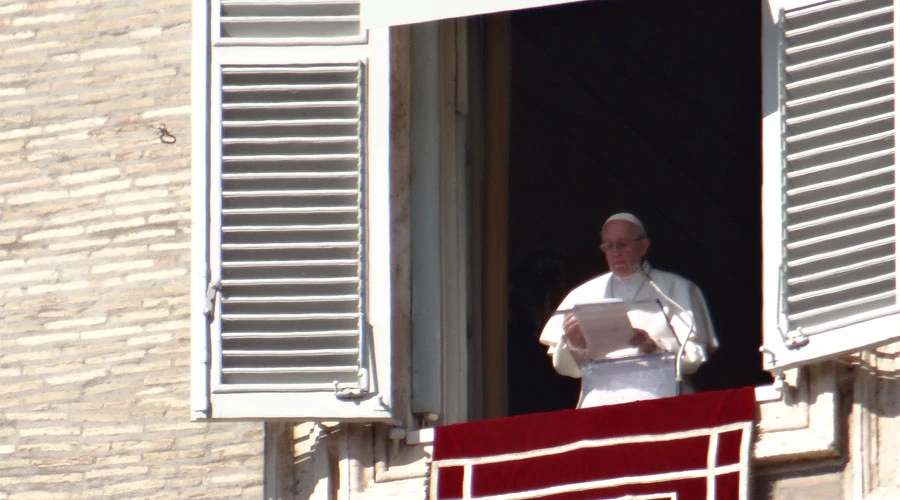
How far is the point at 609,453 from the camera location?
8227 millimetres

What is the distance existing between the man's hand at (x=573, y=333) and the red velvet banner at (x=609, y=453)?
45cm

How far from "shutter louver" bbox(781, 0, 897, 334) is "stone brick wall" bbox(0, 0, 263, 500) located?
2343mm

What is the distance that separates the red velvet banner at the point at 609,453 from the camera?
8086mm

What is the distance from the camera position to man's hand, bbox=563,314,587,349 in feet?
28.7

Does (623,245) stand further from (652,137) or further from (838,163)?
(652,137)

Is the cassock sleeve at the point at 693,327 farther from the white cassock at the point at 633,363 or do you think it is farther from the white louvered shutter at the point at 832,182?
the white louvered shutter at the point at 832,182

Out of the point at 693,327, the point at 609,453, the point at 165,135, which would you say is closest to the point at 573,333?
the point at 693,327

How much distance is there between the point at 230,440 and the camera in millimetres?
9789

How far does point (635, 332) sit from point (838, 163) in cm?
88

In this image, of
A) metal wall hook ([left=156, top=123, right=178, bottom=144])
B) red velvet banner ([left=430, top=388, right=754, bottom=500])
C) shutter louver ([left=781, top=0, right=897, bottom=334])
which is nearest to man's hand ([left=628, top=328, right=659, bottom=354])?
red velvet banner ([left=430, top=388, right=754, bottom=500])

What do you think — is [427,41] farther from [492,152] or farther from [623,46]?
[623,46]

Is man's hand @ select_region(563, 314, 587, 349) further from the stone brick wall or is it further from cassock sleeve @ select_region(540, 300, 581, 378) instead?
the stone brick wall

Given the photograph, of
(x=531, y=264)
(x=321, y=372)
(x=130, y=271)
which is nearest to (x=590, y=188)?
(x=531, y=264)

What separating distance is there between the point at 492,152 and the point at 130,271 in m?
1.44
